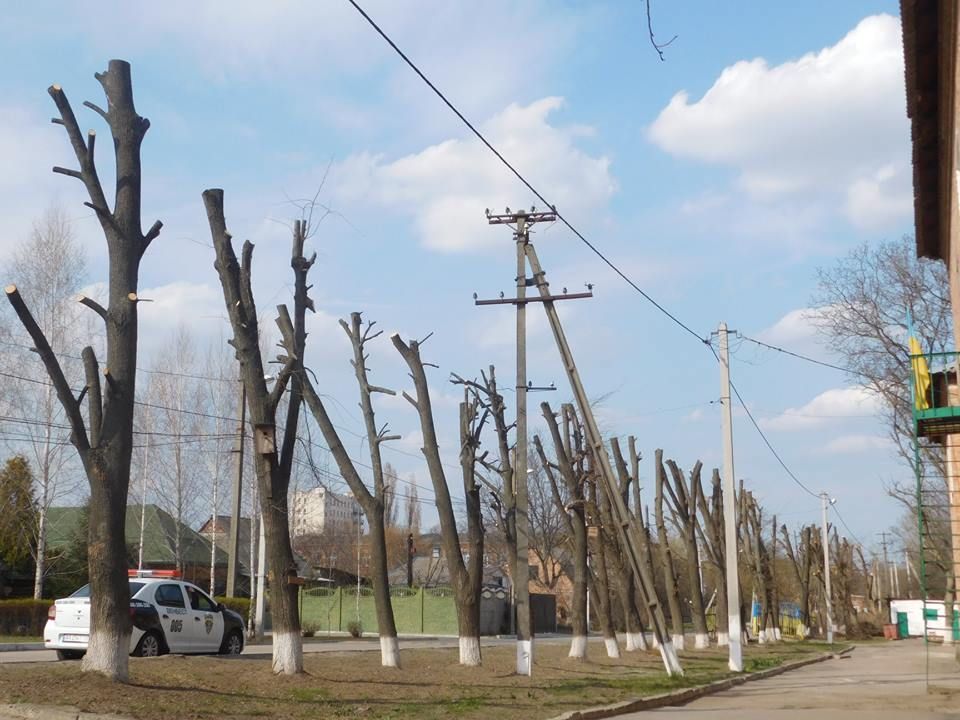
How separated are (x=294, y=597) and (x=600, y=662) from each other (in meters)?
11.9

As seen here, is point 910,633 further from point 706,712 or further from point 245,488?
point 706,712

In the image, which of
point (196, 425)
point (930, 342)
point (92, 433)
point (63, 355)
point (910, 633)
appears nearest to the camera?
point (92, 433)

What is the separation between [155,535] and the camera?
183ft

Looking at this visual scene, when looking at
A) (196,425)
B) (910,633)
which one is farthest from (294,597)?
(910,633)

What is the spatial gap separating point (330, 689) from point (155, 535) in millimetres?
44680

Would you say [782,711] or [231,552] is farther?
[231,552]

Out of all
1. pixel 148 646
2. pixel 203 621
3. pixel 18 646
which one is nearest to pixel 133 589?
pixel 148 646

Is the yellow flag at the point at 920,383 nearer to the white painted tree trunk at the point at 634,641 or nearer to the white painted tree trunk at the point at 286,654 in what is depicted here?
the white painted tree trunk at the point at 286,654

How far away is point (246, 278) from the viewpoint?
1595 centimetres

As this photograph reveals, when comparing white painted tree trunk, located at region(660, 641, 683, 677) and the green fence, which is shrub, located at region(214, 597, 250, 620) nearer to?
the green fence

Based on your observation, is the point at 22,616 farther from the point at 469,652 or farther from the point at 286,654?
the point at 286,654

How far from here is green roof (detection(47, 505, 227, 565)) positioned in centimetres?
5128

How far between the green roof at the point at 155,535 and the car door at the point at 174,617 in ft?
105

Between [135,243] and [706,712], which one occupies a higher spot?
[135,243]
